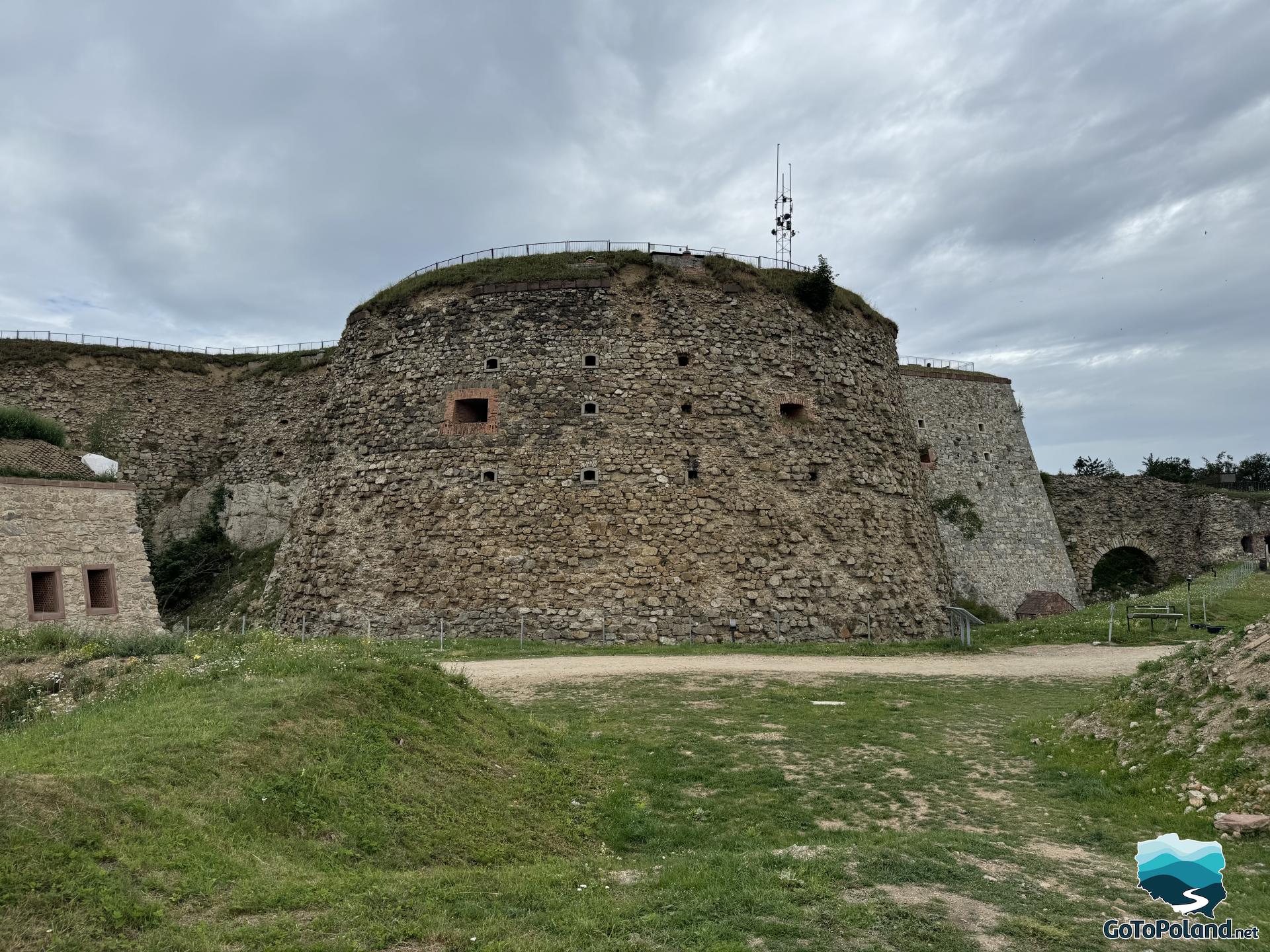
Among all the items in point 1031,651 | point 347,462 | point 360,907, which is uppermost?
point 347,462

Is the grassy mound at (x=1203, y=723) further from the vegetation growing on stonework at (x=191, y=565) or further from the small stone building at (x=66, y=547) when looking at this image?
the vegetation growing on stonework at (x=191, y=565)

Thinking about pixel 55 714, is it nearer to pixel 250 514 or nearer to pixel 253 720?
pixel 253 720

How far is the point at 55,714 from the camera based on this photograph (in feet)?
25.2

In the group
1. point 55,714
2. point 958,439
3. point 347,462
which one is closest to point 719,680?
point 55,714

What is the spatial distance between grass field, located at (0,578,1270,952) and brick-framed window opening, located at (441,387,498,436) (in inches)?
404

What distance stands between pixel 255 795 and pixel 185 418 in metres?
27.1

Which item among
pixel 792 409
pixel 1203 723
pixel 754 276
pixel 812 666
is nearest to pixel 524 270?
pixel 754 276

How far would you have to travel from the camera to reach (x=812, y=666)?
48.3ft

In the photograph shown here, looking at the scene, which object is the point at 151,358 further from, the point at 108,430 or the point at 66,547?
the point at 66,547

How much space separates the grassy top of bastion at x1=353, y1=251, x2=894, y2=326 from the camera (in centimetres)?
2070

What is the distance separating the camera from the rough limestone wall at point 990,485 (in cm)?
3216

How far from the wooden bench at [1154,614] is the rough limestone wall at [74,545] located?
2089 cm

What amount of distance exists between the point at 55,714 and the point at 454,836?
4.41 metres

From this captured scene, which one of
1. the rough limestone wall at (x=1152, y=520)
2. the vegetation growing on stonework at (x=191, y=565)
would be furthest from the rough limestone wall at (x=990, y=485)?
the vegetation growing on stonework at (x=191, y=565)
